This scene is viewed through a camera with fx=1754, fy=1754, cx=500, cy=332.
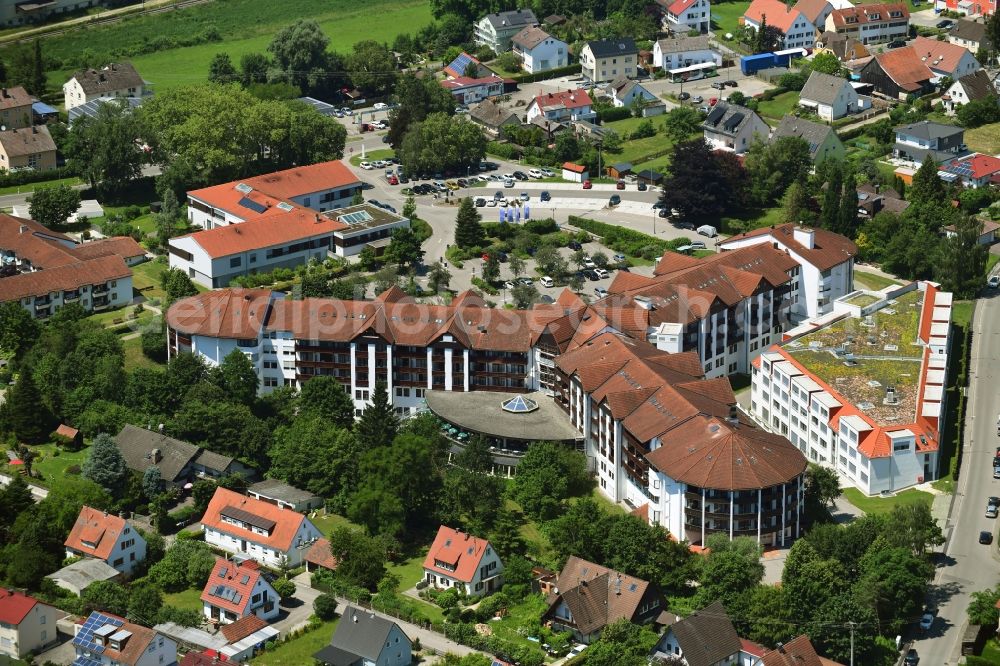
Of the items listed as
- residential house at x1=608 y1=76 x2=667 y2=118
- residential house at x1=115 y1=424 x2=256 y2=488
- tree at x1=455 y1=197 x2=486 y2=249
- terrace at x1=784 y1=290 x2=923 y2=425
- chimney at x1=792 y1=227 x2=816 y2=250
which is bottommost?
residential house at x1=115 y1=424 x2=256 y2=488

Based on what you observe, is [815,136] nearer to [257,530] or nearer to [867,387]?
[867,387]

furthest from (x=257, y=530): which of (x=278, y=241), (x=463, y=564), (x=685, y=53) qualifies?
(x=685, y=53)

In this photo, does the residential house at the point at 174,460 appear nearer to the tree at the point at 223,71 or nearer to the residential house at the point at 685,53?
the tree at the point at 223,71

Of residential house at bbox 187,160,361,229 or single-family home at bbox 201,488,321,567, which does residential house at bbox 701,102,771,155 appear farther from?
single-family home at bbox 201,488,321,567

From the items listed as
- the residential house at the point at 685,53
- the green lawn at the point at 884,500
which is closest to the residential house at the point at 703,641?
the green lawn at the point at 884,500

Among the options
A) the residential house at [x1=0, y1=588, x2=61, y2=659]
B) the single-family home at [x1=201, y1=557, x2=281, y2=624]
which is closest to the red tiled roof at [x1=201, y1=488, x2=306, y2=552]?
the single-family home at [x1=201, y1=557, x2=281, y2=624]

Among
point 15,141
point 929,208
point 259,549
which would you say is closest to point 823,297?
point 929,208
